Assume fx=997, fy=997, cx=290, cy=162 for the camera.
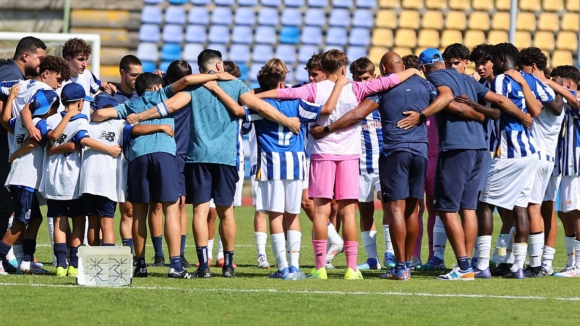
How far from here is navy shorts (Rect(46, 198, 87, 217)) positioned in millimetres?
9227

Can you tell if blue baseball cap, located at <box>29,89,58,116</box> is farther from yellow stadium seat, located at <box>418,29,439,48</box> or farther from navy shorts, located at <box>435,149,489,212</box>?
yellow stadium seat, located at <box>418,29,439,48</box>

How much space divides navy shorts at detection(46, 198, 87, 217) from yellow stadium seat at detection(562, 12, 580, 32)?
2079cm

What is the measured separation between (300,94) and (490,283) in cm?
242

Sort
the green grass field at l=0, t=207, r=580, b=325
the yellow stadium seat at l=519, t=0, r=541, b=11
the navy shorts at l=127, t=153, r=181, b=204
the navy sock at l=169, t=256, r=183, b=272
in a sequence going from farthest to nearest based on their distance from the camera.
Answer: the yellow stadium seat at l=519, t=0, r=541, b=11
the navy sock at l=169, t=256, r=183, b=272
the navy shorts at l=127, t=153, r=181, b=204
the green grass field at l=0, t=207, r=580, b=325

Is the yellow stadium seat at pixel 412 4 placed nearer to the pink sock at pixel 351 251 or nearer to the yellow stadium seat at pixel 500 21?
the yellow stadium seat at pixel 500 21

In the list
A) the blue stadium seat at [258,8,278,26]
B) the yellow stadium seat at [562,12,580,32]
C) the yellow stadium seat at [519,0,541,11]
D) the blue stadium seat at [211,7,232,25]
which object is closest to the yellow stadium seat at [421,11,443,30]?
the yellow stadium seat at [519,0,541,11]

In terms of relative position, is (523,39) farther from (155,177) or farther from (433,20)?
(155,177)

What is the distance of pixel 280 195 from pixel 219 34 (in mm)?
17473

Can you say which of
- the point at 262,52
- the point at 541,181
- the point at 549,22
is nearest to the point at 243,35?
the point at 262,52

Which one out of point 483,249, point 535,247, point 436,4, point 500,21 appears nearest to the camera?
point 483,249

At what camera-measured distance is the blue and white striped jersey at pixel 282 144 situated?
896 centimetres

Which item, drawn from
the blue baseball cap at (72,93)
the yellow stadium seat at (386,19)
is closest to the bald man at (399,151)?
the blue baseball cap at (72,93)

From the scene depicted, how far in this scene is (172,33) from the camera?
25.8 metres

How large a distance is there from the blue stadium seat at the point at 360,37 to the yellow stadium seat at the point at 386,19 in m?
0.43
